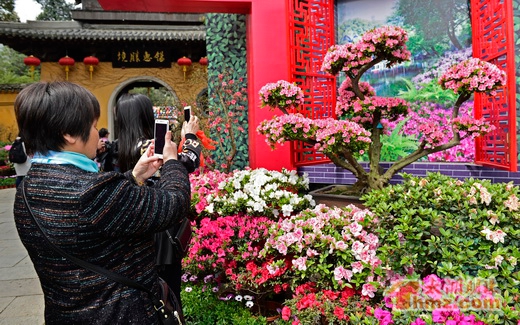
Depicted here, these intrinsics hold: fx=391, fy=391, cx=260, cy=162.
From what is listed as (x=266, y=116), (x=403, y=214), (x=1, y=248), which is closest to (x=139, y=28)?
(x=1, y=248)

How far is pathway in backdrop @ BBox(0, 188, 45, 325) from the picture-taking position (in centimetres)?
339

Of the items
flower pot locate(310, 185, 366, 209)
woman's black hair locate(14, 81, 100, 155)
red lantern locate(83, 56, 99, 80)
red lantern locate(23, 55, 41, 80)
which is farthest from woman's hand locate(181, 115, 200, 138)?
red lantern locate(23, 55, 41, 80)

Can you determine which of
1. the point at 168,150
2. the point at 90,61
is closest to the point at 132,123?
the point at 168,150

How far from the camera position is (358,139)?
9.92ft

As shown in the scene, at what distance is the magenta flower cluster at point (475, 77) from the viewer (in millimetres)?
2799

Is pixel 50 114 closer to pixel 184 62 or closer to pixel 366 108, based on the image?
pixel 366 108

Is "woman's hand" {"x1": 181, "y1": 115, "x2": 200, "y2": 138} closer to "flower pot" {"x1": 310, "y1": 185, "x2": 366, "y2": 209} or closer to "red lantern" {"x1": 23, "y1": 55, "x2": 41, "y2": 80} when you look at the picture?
"flower pot" {"x1": 310, "y1": 185, "x2": 366, "y2": 209}

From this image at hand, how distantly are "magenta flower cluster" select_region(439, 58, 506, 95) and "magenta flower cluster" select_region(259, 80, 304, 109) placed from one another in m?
1.23

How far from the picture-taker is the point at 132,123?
7.20 ft

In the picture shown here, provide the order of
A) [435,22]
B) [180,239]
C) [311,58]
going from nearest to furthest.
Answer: [180,239] < [311,58] < [435,22]

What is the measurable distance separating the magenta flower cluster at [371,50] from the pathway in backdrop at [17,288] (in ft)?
11.0

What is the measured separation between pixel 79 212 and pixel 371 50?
2686mm

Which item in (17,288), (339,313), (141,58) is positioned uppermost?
(141,58)

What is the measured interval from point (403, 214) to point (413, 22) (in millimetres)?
3200
